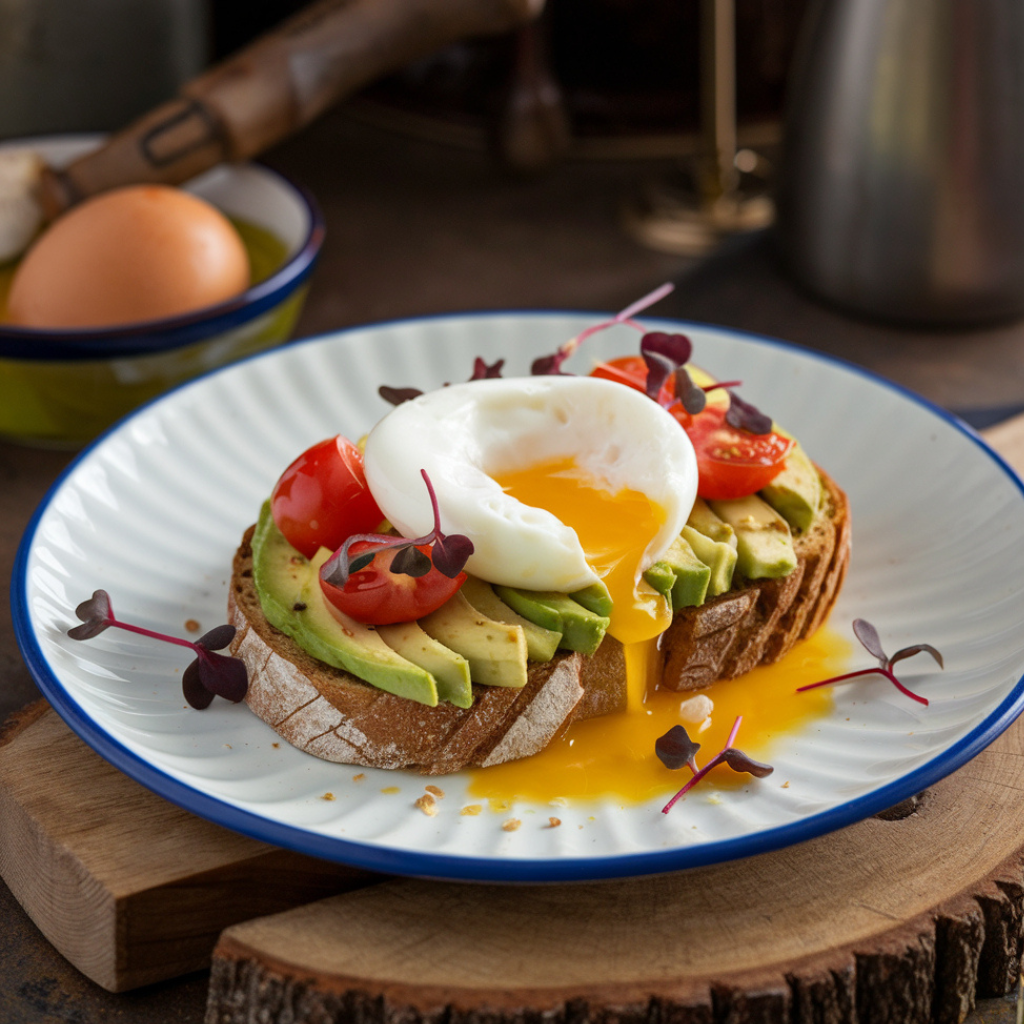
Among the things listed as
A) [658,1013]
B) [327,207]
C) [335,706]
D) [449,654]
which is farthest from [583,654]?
[327,207]

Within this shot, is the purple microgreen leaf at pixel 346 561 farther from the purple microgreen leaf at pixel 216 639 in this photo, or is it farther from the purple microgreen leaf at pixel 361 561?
the purple microgreen leaf at pixel 216 639

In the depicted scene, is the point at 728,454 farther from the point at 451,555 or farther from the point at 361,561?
the point at 361,561

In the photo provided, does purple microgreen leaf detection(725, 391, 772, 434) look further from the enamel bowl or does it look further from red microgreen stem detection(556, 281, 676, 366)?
the enamel bowl

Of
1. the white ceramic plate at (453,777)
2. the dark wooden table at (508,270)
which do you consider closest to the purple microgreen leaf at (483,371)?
the white ceramic plate at (453,777)

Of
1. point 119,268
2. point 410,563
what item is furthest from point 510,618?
point 119,268

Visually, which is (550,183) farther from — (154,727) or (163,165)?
(154,727)

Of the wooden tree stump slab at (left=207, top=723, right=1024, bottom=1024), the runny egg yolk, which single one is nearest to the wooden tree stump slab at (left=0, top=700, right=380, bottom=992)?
the wooden tree stump slab at (left=207, top=723, right=1024, bottom=1024)
